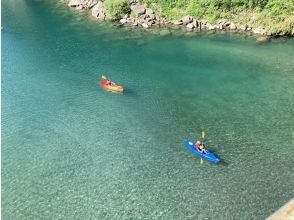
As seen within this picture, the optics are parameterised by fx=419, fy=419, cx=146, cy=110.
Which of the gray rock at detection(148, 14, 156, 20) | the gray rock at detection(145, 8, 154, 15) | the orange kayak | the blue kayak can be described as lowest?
the blue kayak

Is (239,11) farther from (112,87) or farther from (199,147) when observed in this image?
(199,147)

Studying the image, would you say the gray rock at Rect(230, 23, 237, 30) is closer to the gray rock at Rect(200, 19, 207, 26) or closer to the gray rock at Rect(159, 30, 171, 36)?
the gray rock at Rect(200, 19, 207, 26)

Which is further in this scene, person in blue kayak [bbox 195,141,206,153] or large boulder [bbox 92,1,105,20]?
large boulder [bbox 92,1,105,20]

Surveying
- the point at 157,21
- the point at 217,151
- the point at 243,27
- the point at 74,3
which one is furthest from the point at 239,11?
the point at 217,151

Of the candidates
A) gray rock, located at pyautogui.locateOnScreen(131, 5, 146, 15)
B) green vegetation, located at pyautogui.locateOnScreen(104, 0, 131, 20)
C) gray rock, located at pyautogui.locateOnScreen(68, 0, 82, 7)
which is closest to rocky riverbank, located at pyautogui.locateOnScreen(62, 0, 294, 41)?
gray rock, located at pyautogui.locateOnScreen(131, 5, 146, 15)

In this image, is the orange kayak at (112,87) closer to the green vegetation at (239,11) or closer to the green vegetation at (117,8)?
the green vegetation at (117,8)

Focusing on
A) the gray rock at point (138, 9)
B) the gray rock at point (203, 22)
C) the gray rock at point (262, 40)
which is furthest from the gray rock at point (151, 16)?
the gray rock at point (262, 40)
